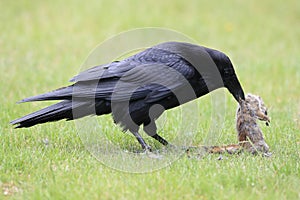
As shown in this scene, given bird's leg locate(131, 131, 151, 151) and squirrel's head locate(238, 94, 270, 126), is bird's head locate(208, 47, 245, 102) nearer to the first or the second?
squirrel's head locate(238, 94, 270, 126)

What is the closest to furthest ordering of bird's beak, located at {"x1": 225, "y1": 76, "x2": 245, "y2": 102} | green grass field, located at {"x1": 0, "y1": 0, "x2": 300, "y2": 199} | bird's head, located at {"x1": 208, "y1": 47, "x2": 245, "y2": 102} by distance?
green grass field, located at {"x1": 0, "y1": 0, "x2": 300, "y2": 199} < bird's head, located at {"x1": 208, "y1": 47, "x2": 245, "y2": 102} < bird's beak, located at {"x1": 225, "y1": 76, "x2": 245, "y2": 102}

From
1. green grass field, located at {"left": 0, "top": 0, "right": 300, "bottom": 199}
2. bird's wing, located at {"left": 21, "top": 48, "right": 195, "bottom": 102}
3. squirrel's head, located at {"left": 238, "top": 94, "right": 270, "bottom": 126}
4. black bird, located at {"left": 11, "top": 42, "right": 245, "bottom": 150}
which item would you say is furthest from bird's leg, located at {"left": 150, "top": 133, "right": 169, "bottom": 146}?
squirrel's head, located at {"left": 238, "top": 94, "right": 270, "bottom": 126}

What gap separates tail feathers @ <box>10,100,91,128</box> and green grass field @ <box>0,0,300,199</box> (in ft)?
0.87

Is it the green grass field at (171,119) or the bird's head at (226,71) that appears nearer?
the green grass field at (171,119)

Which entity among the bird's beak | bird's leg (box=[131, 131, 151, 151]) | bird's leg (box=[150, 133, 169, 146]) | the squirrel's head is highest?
the bird's beak

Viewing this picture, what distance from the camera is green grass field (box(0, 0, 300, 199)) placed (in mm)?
4539

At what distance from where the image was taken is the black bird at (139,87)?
5605 mm

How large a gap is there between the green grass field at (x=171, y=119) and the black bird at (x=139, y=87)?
453mm

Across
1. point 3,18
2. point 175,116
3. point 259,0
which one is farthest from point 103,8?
point 175,116

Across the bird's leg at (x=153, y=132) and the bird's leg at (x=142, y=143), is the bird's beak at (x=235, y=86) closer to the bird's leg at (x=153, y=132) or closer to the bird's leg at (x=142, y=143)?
the bird's leg at (x=153, y=132)

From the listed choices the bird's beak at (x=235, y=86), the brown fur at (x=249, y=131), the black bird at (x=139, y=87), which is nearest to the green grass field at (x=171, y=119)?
the brown fur at (x=249, y=131)

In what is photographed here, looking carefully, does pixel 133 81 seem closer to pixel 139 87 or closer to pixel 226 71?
pixel 139 87

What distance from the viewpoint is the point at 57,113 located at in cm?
567

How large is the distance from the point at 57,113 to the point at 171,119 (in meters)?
1.89
